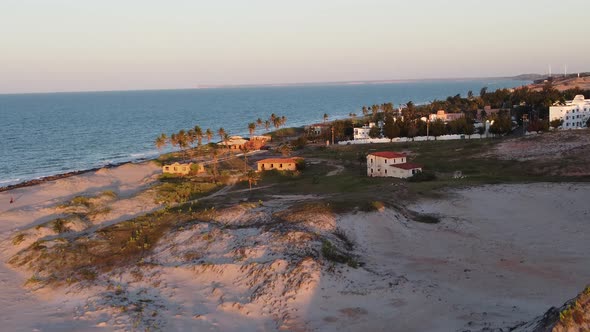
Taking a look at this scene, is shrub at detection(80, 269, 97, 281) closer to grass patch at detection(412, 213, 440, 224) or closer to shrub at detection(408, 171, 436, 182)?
grass patch at detection(412, 213, 440, 224)

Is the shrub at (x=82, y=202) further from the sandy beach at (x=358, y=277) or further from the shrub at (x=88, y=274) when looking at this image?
the shrub at (x=88, y=274)

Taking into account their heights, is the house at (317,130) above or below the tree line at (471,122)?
below

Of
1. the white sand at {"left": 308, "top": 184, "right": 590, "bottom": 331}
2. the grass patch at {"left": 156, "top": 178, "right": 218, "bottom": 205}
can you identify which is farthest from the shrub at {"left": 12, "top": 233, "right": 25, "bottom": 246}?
the white sand at {"left": 308, "top": 184, "right": 590, "bottom": 331}

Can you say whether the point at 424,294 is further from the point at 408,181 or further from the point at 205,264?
the point at 408,181

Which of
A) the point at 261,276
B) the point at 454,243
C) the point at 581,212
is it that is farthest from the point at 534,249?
the point at 261,276

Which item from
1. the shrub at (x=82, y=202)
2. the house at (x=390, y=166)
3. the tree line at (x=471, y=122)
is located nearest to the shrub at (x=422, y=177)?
the house at (x=390, y=166)

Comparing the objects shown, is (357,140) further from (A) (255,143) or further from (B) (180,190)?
(B) (180,190)

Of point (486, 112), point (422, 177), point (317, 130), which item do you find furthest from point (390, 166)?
point (486, 112)
